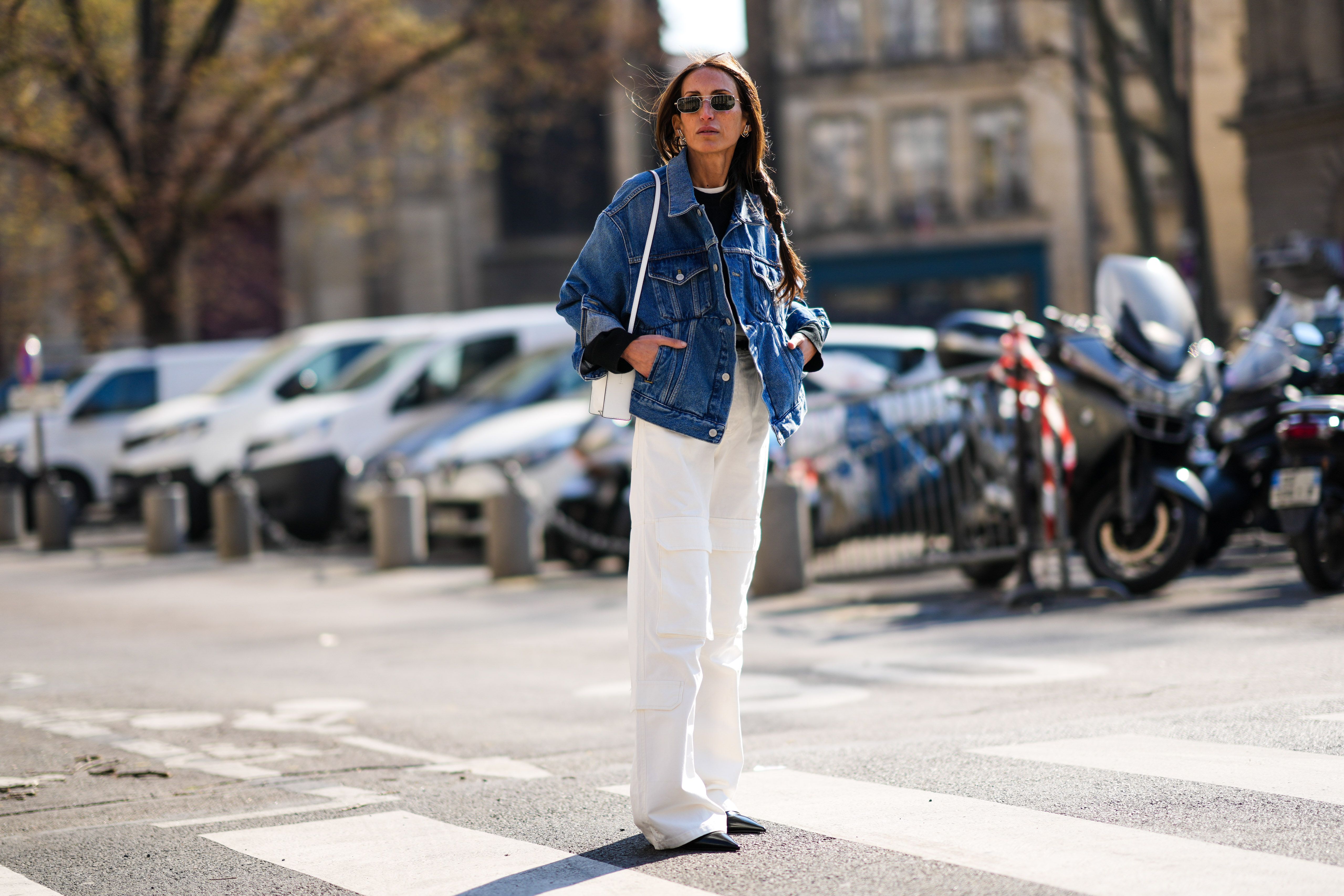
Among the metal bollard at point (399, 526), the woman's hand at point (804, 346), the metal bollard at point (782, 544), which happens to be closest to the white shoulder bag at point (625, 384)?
the woman's hand at point (804, 346)

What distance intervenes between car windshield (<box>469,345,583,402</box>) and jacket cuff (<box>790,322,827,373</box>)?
10.6 metres

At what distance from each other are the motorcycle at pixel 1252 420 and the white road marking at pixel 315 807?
5.34 metres

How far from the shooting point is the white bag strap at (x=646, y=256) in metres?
4.48

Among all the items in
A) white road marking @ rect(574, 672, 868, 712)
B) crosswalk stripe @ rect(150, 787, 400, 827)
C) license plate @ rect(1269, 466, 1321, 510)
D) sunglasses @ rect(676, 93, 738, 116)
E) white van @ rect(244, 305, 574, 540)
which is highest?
sunglasses @ rect(676, 93, 738, 116)

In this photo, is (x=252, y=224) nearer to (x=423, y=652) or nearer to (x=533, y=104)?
(x=533, y=104)

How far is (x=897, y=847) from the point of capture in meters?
4.30

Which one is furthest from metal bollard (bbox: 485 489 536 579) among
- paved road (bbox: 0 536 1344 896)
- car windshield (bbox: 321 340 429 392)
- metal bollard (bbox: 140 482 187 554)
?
metal bollard (bbox: 140 482 187 554)

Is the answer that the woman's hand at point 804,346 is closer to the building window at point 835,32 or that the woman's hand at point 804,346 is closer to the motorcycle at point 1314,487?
the motorcycle at point 1314,487

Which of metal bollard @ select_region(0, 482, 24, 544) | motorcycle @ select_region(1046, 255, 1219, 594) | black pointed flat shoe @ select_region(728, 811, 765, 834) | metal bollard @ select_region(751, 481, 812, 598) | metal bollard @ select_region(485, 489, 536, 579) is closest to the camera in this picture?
black pointed flat shoe @ select_region(728, 811, 765, 834)

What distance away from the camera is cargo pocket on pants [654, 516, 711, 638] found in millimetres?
4344

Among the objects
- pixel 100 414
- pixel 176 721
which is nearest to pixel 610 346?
pixel 176 721

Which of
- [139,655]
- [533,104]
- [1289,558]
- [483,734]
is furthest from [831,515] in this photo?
[533,104]

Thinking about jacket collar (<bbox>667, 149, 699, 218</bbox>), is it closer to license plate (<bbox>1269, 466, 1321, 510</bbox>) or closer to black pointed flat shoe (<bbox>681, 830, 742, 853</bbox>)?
black pointed flat shoe (<bbox>681, 830, 742, 853</bbox>)

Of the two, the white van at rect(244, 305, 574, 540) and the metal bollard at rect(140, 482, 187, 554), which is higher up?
the white van at rect(244, 305, 574, 540)
